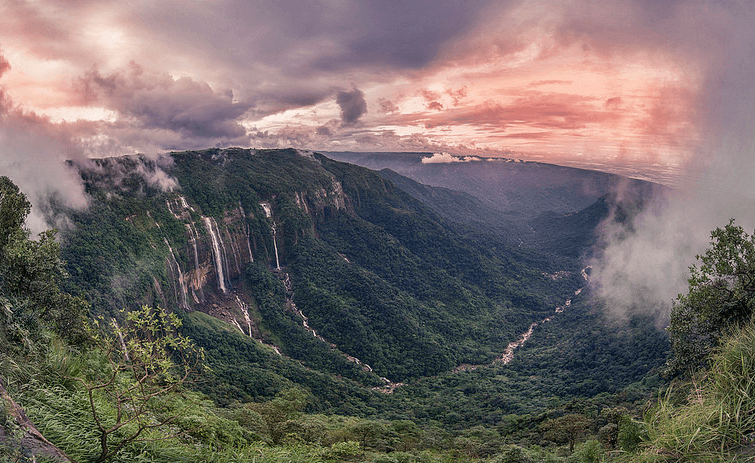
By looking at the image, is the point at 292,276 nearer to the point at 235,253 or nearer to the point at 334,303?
the point at 235,253

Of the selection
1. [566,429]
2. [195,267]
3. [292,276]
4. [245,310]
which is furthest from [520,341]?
[195,267]

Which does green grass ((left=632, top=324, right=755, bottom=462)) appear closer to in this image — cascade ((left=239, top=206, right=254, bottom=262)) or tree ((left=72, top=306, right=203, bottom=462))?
tree ((left=72, top=306, right=203, bottom=462))

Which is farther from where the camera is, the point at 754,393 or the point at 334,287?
the point at 334,287

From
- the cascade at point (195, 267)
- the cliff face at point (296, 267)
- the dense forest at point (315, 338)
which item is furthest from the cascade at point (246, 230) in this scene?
the cascade at point (195, 267)

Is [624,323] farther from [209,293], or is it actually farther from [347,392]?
[209,293]

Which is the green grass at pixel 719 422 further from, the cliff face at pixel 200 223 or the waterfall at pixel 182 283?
the waterfall at pixel 182 283

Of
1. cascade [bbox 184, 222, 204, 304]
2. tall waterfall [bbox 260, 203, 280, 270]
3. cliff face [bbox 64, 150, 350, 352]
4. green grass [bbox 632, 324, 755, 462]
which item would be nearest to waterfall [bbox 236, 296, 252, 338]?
cliff face [bbox 64, 150, 350, 352]

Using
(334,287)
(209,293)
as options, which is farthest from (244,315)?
(334,287)
